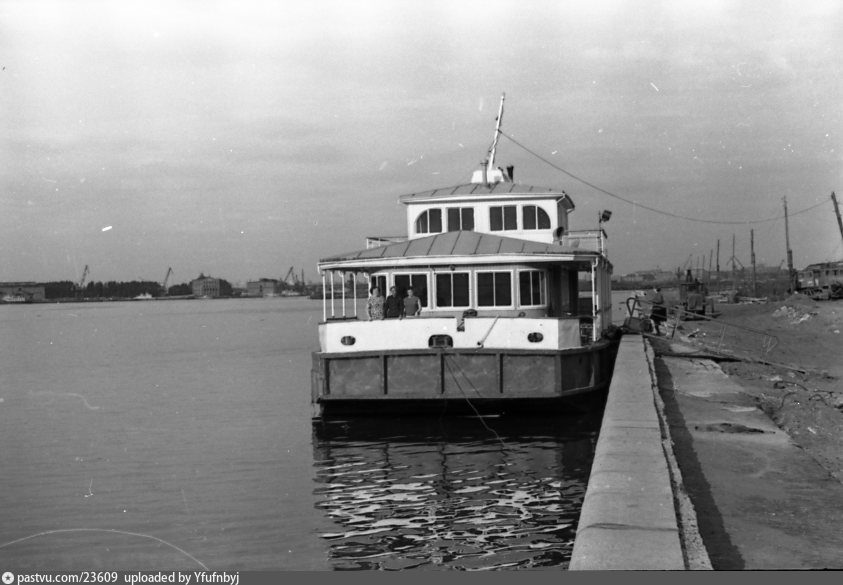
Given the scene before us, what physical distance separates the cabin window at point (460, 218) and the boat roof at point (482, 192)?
37 centimetres

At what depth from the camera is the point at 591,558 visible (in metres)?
5.12

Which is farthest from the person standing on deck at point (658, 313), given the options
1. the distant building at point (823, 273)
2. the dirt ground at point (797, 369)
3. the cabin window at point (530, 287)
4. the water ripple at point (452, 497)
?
the distant building at point (823, 273)

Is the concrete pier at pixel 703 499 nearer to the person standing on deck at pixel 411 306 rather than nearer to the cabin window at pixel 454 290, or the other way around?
the person standing on deck at pixel 411 306

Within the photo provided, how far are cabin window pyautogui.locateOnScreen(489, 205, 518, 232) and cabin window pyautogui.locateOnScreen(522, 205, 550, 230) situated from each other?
257 mm

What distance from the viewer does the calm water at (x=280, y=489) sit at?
10.2 meters

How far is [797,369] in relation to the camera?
22172mm

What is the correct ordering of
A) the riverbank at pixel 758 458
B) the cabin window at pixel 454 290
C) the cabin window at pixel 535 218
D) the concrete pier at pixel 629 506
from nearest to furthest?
the concrete pier at pixel 629 506
the riverbank at pixel 758 458
the cabin window at pixel 454 290
the cabin window at pixel 535 218

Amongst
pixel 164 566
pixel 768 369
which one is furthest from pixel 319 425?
pixel 768 369

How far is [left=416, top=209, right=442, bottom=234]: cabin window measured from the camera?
22297 mm

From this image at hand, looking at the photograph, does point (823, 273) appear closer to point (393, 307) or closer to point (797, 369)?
point (797, 369)

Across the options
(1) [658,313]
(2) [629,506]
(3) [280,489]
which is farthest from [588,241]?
(2) [629,506]

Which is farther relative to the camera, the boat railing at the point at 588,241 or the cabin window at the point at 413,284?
the boat railing at the point at 588,241

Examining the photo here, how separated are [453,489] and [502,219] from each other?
10426 mm

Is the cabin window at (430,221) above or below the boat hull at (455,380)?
above
